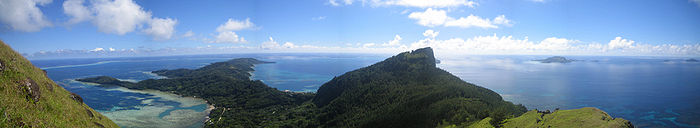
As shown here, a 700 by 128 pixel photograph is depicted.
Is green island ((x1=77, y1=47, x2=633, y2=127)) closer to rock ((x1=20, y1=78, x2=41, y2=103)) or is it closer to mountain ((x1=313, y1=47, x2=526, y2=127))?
mountain ((x1=313, y1=47, x2=526, y2=127))

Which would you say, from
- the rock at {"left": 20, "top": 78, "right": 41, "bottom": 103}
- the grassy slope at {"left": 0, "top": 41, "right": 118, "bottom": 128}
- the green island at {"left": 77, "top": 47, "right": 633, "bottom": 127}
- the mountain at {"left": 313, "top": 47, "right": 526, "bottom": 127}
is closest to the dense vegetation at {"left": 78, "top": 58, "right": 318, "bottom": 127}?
the green island at {"left": 77, "top": 47, "right": 633, "bottom": 127}

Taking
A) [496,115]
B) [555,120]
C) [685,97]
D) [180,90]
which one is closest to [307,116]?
[496,115]

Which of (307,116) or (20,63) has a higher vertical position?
(20,63)

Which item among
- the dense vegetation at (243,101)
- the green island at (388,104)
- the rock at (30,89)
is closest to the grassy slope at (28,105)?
the rock at (30,89)

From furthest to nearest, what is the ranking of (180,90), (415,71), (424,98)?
(180,90) < (415,71) < (424,98)

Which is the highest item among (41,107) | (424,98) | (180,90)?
(41,107)

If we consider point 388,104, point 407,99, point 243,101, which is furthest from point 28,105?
point 243,101

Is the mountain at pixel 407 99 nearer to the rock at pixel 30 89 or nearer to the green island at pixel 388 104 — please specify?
the green island at pixel 388 104

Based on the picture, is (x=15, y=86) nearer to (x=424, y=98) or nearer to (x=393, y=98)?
(x=424, y=98)
